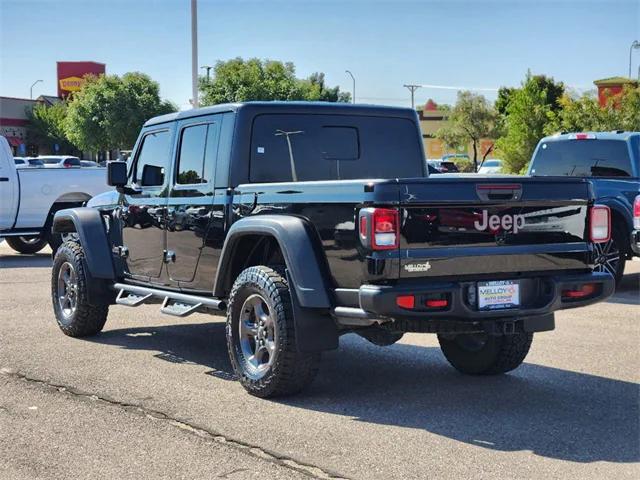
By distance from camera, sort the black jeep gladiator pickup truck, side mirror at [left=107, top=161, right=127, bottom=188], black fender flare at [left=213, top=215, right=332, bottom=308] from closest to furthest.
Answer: the black jeep gladiator pickup truck < black fender flare at [left=213, top=215, right=332, bottom=308] < side mirror at [left=107, top=161, right=127, bottom=188]

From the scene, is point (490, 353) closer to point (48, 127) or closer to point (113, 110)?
point (113, 110)

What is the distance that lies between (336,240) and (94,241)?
143 inches

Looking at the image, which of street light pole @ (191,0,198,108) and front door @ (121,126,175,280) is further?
street light pole @ (191,0,198,108)

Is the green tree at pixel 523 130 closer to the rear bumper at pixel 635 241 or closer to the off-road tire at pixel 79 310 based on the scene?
the rear bumper at pixel 635 241

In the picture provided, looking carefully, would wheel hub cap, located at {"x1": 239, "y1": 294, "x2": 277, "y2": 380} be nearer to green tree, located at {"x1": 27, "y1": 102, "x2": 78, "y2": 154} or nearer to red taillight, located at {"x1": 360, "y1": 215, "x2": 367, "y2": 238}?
red taillight, located at {"x1": 360, "y1": 215, "x2": 367, "y2": 238}

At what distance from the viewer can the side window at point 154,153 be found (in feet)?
26.1

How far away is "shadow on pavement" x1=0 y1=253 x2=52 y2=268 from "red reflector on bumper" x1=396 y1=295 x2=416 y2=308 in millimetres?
11582

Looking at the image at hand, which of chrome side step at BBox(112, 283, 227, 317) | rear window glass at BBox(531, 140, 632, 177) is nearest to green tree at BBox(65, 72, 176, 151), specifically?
rear window glass at BBox(531, 140, 632, 177)

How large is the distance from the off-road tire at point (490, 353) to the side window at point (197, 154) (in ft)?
7.34

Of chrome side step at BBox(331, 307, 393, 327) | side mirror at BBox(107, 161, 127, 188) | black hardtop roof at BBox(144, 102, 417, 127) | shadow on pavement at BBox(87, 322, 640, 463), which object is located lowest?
shadow on pavement at BBox(87, 322, 640, 463)

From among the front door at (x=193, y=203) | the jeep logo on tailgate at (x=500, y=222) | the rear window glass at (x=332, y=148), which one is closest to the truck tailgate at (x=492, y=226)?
the jeep logo on tailgate at (x=500, y=222)

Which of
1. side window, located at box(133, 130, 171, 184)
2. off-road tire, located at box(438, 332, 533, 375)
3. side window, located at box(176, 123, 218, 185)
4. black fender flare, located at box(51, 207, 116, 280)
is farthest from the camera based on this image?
black fender flare, located at box(51, 207, 116, 280)

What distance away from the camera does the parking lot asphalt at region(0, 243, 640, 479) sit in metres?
4.84

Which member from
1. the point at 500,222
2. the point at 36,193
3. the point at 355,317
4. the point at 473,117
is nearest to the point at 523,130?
the point at 36,193
